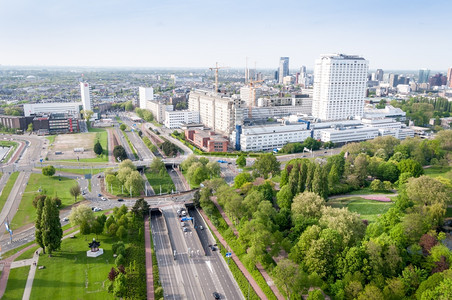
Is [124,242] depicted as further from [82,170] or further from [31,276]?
[82,170]

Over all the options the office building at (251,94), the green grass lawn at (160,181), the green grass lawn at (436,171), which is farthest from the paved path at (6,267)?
the office building at (251,94)

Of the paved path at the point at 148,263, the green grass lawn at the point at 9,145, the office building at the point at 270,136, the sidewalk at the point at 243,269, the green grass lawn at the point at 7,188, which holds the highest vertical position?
the office building at the point at 270,136

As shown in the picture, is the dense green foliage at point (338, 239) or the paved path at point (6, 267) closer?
the dense green foliage at point (338, 239)

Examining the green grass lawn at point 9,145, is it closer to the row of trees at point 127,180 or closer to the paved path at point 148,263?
the row of trees at point 127,180

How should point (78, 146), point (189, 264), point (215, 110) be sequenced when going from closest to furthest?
point (189, 264) → point (78, 146) → point (215, 110)

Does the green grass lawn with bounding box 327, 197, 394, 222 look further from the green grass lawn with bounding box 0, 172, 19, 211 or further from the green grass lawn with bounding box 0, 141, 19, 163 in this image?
the green grass lawn with bounding box 0, 141, 19, 163

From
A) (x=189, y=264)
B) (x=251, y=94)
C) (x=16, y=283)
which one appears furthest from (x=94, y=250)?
(x=251, y=94)

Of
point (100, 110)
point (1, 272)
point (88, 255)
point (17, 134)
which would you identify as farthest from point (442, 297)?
point (100, 110)
